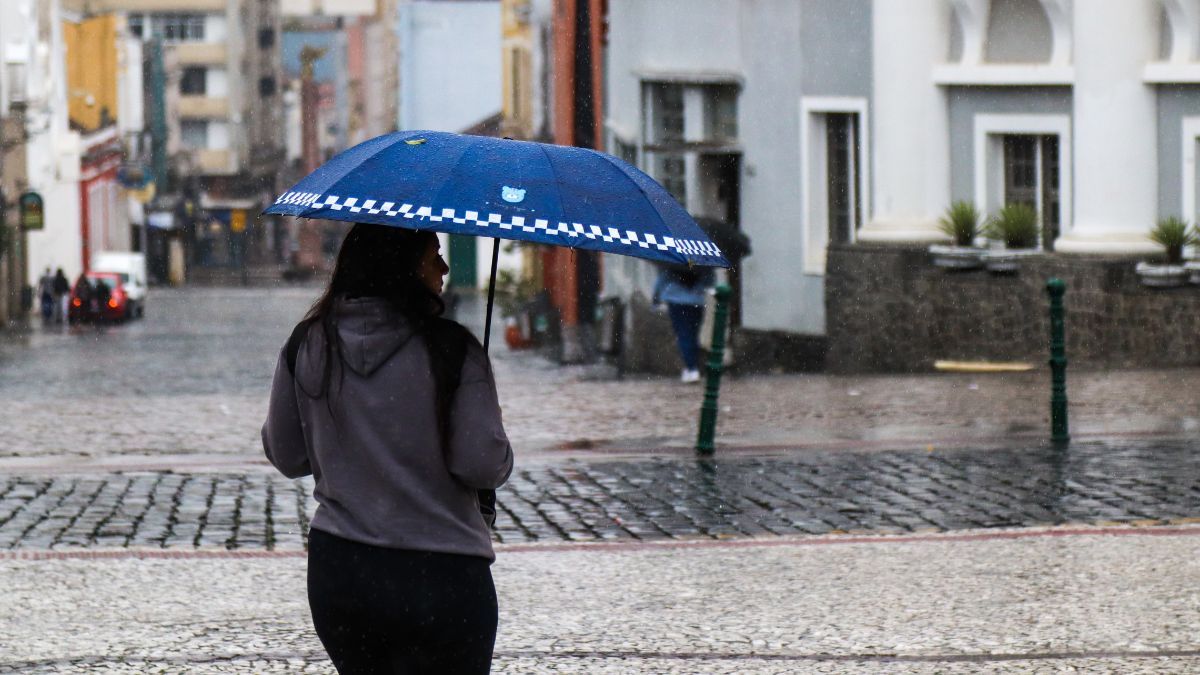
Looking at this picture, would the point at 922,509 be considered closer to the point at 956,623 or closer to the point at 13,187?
the point at 956,623

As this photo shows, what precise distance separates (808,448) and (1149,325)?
6.08 meters

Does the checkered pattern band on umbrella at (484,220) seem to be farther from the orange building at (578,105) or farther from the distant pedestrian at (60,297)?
the distant pedestrian at (60,297)

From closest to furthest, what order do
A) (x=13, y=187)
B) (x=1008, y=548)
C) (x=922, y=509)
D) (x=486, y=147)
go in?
1. (x=486, y=147)
2. (x=1008, y=548)
3. (x=922, y=509)
4. (x=13, y=187)

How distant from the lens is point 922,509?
32.2 ft

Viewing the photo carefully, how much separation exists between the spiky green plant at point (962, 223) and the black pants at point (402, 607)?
1598 cm

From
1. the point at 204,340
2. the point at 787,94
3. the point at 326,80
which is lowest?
the point at 204,340

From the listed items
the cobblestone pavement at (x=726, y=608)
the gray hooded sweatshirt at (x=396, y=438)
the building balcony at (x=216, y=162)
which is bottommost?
the cobblestone pavement at (x=726, y=608)

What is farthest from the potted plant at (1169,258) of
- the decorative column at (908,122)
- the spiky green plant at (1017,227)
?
the decorative column at (908,122)

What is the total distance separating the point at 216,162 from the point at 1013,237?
88.8m

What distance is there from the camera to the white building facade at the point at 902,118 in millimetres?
18312

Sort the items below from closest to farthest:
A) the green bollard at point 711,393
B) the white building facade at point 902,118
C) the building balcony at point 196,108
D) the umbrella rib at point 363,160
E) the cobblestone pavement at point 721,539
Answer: the umbrella rib at point 363,160, the cobblestone pavement at point 721,539, the green bollard at point 711,393, the white building facade at point 902,118, the building balcony at point 196,108

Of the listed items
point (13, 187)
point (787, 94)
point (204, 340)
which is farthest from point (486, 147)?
point (13, 187)

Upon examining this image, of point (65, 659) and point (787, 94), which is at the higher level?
point (787, 94)

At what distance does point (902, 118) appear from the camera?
67.2 ft
